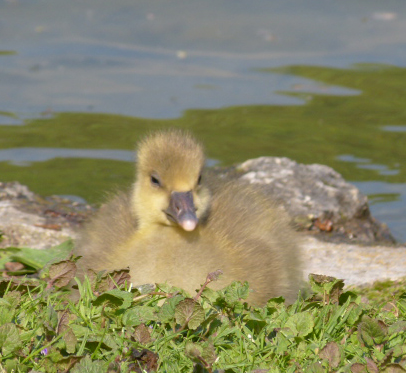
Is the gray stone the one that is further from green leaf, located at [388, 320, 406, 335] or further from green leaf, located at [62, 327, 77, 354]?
green leaf, located at [62, 327, 77, 354]

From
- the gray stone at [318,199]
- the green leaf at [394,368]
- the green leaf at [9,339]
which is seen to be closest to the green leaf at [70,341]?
the green leaf at [9,339]

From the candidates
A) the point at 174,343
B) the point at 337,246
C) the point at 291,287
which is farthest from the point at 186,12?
the point at 174,343

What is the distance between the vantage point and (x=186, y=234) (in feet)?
13.4

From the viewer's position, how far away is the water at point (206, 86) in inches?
324

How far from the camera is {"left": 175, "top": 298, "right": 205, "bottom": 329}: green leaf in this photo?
3.15 meters

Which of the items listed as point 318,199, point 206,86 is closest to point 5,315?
point 318,199

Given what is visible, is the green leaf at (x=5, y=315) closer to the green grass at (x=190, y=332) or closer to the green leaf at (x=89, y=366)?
the green grass at (x=190, y=332)

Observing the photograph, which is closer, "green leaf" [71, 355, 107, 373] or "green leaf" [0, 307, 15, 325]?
"green leaf" [71, 355, 107, 373]

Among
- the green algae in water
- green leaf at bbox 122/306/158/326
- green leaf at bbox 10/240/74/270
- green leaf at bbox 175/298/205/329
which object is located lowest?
the green algae in water

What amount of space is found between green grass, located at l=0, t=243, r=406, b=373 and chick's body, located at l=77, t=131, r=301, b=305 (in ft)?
1.26

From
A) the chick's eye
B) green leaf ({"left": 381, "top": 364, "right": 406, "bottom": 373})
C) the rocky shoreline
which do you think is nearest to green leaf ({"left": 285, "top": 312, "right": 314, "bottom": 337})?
green leaf ({"left": 381, "top": 364, "right": 406, "bottom": 373})

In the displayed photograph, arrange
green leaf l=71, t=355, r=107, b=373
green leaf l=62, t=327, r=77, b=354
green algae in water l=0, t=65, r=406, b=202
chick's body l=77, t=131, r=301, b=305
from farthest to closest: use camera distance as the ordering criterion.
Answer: green algae in water l=0, t=65, r=406, b=202, chick's body l=77, t=131, r=301, b=305, green leaf l=62, t=327, r=77, b=354, green leaf l=71, t=355, r=107, b=373

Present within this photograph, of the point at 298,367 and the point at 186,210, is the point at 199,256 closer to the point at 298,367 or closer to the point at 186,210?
Result: the point at 186,210

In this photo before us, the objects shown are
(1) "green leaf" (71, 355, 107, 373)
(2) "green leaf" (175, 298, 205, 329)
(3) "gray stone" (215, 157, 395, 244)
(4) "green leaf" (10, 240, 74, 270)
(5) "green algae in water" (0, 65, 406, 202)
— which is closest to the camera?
(1) "green leaf" (71, 355, 107, 373)
